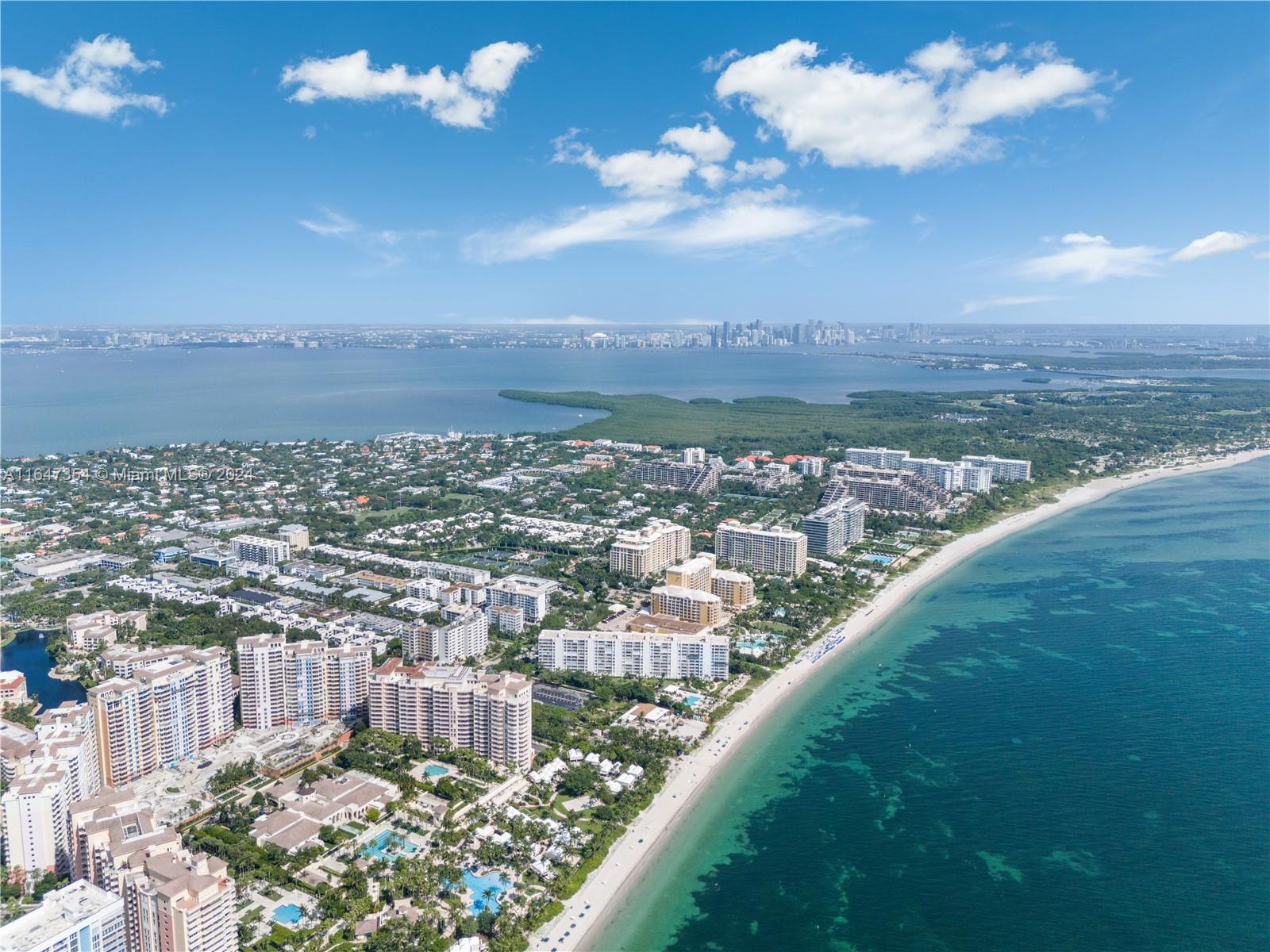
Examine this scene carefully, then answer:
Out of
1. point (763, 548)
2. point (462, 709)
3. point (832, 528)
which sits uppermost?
point (832, 528)

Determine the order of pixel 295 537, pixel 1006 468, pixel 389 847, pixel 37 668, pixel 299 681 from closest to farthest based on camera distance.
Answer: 1. pixel 389 847
2. pixel 299 681
3. pixel 37 668
4. pixel 295 537
5. pixel 1006 468

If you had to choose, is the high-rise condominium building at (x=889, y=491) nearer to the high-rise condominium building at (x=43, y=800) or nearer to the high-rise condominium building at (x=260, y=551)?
the high-rise condominium building at (x=260, y=551)

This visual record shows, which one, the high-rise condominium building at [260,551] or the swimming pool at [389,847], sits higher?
the high-rise condominium building at [260,551]

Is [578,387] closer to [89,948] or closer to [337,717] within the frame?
[337,717]

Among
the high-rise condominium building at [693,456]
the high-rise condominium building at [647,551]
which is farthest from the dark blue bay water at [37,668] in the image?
the high-rise condominium building at [693,456]

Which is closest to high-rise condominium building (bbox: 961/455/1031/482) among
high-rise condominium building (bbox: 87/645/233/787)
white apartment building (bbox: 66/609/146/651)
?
high-rise condominium building (bbox: 87/645/233/787)

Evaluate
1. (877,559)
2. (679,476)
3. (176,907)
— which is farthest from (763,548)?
(176,907)

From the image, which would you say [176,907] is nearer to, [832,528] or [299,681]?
[299,681]
